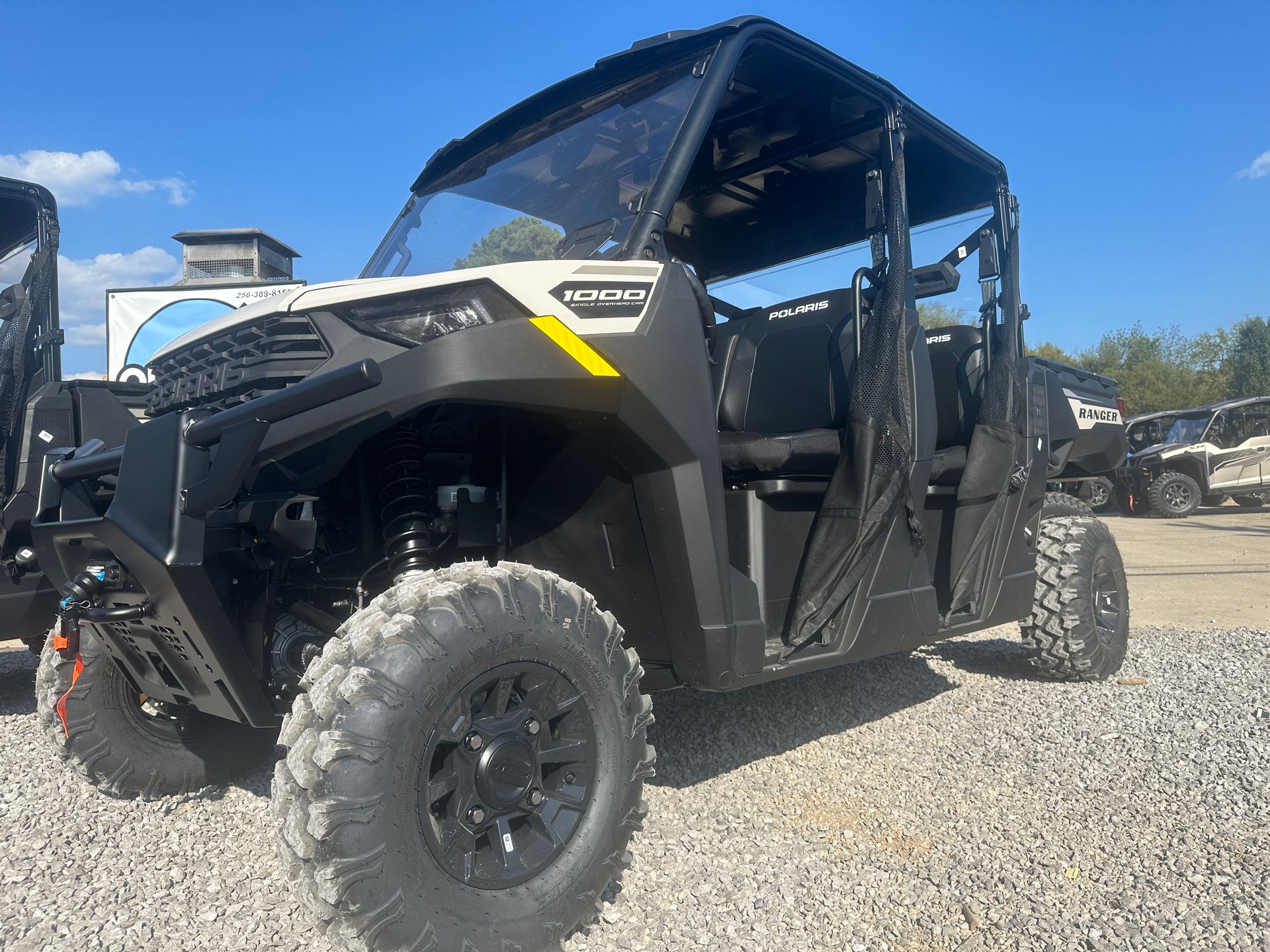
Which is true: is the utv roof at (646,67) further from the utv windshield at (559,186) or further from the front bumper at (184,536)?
the front bumper at (184,536)

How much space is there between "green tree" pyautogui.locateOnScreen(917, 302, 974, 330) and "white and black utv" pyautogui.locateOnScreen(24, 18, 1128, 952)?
309 mm

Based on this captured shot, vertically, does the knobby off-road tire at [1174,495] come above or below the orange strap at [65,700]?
below

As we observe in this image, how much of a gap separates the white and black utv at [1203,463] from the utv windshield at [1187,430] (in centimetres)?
1

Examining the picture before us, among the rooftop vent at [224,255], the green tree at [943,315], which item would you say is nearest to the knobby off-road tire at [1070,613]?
the green tree at [943,315]

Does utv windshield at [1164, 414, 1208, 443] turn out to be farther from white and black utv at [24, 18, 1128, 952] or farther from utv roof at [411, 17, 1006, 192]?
utv roof at [411, 17, 1006, 192]

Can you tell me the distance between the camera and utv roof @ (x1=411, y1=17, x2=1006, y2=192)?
2982mm

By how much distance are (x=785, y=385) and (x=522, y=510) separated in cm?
140

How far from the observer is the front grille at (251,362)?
86.9 inches

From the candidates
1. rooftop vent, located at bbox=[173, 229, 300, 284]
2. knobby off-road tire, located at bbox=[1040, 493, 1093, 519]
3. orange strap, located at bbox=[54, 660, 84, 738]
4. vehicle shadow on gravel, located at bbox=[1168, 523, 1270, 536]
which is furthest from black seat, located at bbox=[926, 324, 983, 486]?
vehicle shadow on gravel, located at bbox=[1168, 523, 1270, 536]

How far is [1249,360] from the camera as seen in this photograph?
51406 millimetres

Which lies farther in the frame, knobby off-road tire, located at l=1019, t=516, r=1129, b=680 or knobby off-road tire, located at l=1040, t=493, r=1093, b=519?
knobby off-road tire, located at l=1040, t=493, r=1093, b=519

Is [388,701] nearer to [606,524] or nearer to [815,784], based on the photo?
[606,524]

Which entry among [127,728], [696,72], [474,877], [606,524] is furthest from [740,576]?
[127,728]

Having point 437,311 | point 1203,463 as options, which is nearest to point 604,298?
point 437,311
